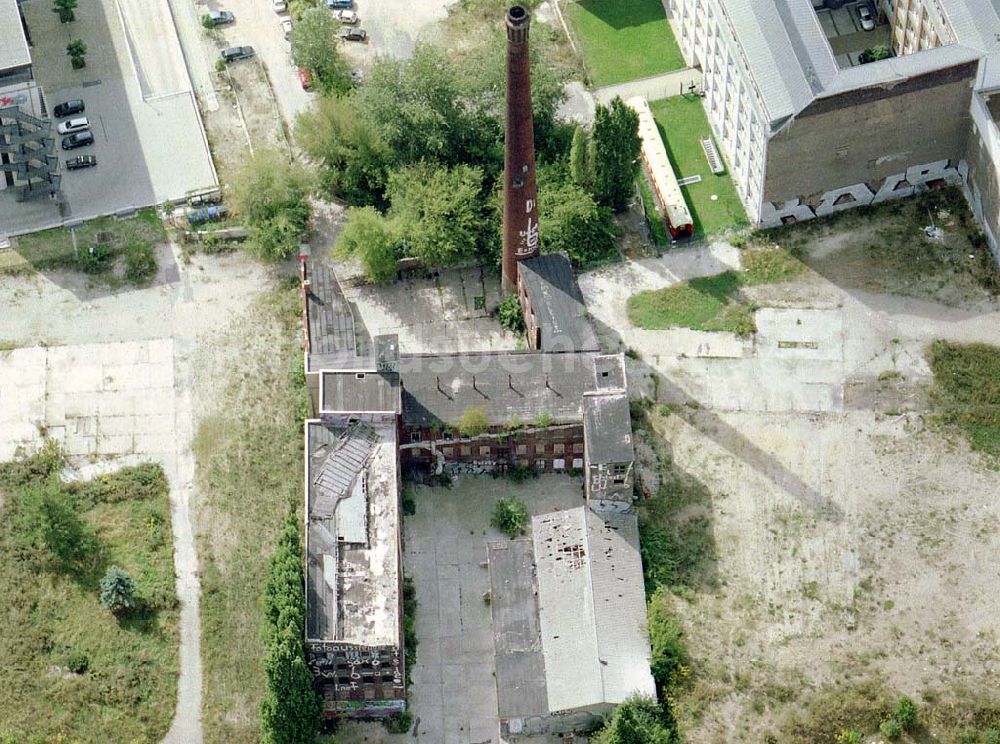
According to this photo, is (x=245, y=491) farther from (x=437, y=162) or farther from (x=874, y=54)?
(x=874, y=54)

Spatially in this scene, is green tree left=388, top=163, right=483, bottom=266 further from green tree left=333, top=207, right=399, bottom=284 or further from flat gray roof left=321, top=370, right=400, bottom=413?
flat gray roof left=321, top=370, right=400, bottom=413

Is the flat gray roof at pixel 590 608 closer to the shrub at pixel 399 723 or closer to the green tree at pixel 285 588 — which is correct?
the shrub at pixel 399 723

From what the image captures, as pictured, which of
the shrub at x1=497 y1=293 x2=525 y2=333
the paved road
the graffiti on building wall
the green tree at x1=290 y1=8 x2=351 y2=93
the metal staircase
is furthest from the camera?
the paved road

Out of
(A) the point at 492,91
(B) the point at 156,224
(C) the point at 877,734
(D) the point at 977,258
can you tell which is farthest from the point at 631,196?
(C) the point at 877,734

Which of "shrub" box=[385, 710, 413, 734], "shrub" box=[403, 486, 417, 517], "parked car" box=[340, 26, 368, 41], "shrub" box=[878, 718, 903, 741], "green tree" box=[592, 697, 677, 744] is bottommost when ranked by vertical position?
"shrub" box=[878, 718, 903, 741]

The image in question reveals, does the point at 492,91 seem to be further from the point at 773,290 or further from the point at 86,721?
the point at 86,721

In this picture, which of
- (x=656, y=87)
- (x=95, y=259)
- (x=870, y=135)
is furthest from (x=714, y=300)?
(x=95, y=259)

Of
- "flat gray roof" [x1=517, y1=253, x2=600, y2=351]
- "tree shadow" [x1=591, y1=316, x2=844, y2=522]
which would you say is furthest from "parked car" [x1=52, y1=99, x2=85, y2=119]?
"tree shadow" [x1=591, y1=316, x2=844, y2=522]
